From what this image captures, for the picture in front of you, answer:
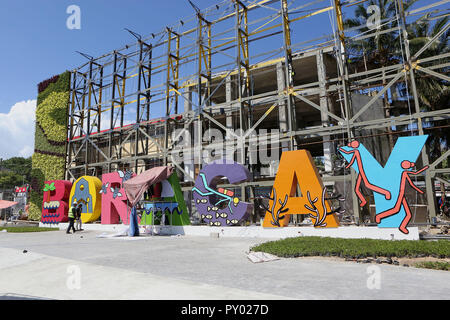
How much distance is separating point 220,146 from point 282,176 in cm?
718

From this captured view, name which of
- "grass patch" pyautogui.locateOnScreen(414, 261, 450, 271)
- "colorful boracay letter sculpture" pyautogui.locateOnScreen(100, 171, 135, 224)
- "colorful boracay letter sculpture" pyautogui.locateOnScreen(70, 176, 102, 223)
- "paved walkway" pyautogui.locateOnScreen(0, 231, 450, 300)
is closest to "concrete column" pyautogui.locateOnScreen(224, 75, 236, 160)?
"colorful boracay letter sculpture" pyautogui.locateOnScreen(100, 171, 135, 224)

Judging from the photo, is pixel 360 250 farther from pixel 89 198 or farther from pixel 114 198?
A: pixel 89 198

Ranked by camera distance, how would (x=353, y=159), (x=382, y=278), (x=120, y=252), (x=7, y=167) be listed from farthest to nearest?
1. (x=7, y=167)
2. (x=353, y=159)
3. (x=120, y=252)
4. (x=382, y=278)

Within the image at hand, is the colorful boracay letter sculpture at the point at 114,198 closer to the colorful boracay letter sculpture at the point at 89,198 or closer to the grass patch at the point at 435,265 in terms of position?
the colorful boracay letter sculpture at the point at 89,198

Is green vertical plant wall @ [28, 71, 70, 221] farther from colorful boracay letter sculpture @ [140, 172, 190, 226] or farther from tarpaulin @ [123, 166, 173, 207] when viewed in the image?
colorful boracay letter sculpture @ [140, 172, 190, 226]

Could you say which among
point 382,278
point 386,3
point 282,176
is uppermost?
point 386,3

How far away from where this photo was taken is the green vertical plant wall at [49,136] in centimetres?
2834

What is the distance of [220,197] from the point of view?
15.4 meters

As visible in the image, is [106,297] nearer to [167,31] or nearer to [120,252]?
[120,252]

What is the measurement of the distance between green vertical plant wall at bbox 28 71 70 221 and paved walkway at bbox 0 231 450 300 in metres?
22.7

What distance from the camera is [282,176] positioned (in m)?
13.7

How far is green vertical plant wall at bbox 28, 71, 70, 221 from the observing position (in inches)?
1116

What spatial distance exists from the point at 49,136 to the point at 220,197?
21962 mm

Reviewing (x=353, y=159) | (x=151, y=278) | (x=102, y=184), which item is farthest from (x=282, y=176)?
(x=102, y=184)
